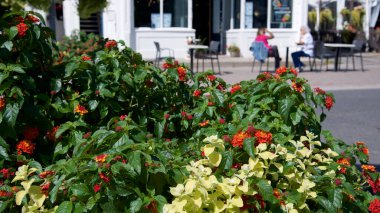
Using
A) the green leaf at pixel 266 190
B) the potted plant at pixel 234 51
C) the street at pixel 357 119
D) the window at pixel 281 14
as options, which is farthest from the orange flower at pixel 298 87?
the window at pixel 281 14

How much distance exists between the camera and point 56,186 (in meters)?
2.24

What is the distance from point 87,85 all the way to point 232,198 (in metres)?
1.34

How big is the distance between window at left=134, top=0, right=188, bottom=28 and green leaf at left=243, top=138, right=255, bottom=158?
15.7 m

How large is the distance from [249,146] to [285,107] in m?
0.55

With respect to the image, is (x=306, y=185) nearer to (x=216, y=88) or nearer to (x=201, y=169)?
(x=201, y=169)

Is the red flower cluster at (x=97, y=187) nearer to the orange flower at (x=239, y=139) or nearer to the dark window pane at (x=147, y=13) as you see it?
the orange flower at (x=239, y=139)

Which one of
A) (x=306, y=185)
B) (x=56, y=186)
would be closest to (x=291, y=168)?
(x=306, y=185)

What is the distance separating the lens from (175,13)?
18328mm

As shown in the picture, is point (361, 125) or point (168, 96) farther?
point (361, 125)

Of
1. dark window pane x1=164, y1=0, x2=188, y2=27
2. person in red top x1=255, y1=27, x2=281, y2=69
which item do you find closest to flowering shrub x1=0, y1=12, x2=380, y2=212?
person in red top x1=255, y1=27, x2=281, y2=69

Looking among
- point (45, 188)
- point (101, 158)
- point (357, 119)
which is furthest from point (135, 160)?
point (357, 119)

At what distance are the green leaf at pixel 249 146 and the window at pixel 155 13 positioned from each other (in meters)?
15.7

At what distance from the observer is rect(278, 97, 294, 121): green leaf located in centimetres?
288

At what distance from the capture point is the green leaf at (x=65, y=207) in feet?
6.93
